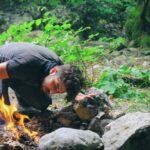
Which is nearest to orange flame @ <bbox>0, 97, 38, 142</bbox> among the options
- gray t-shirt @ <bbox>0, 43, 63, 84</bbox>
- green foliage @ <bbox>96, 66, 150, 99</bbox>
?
gray t-shirt @ <bbox>0, 43, 63, 84</bbox>

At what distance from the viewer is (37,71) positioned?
4.77 meters

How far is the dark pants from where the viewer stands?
17.3 ft

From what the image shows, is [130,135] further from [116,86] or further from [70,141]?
[116,86]

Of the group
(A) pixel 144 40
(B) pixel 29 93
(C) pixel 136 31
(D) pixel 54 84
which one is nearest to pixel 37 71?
(D) pixel 54 84

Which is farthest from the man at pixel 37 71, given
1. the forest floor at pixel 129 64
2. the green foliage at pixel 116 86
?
the green foliage at pixel 116 86

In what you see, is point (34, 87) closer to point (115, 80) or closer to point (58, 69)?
point (58, 69)

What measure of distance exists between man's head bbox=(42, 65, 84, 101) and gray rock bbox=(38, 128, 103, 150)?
2.04 ft

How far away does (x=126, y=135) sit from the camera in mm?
4137

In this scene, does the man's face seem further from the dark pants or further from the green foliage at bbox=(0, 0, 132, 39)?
the green foliage at bbox=(0, 0, 132, 39)

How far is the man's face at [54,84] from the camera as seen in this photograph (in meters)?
4.53

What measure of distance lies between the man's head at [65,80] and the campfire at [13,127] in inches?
23.1

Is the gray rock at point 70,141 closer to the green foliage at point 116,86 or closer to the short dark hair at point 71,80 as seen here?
the short dark hair at point 71,80

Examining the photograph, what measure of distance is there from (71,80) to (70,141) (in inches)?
33.8

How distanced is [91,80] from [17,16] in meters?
7.51
